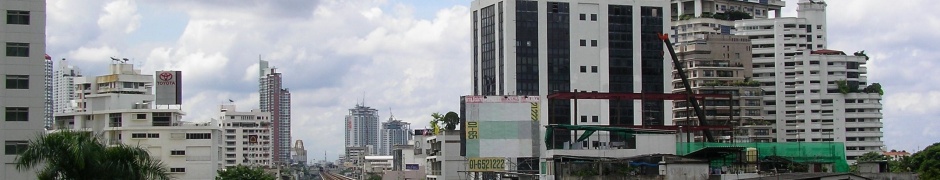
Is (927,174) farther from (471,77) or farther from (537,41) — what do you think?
(471,77)

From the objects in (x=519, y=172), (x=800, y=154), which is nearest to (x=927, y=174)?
(x=800, y=154)

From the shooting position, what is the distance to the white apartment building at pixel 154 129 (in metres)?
117

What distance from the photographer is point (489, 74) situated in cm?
13600

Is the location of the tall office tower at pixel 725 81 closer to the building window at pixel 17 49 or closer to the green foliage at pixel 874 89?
the green foliage at pixel 874 89

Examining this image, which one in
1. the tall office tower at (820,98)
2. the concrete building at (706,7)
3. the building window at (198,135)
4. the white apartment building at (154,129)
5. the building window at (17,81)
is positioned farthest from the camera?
the concrete building at (706,7)

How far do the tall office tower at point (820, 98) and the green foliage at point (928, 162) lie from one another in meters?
43.2

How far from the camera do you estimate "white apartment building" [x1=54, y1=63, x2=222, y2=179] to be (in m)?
117

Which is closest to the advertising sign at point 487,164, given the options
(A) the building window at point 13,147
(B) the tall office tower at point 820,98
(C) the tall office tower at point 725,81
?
(A) the building window at point 13,147

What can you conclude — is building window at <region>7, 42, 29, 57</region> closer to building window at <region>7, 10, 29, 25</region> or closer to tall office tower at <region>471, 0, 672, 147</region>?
building window at <region>7, 10, 29, 25</region>

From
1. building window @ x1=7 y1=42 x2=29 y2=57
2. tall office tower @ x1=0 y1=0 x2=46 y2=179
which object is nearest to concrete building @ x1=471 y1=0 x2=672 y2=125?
tall office tower @ x1=0 y1=0 x2=46 y2=179

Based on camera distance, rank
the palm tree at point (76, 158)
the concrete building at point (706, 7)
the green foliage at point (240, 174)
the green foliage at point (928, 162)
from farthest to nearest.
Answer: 1. the concrete building at point (706, 7)
2. the green foliage at point (928, 162)
3. the green foliage at point (240, 174)
4. the palm tree at point (76, 158)

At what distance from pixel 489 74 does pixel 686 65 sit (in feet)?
132

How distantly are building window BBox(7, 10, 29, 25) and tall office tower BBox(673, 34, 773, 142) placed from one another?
11000 centimetres

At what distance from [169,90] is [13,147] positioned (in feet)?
208
